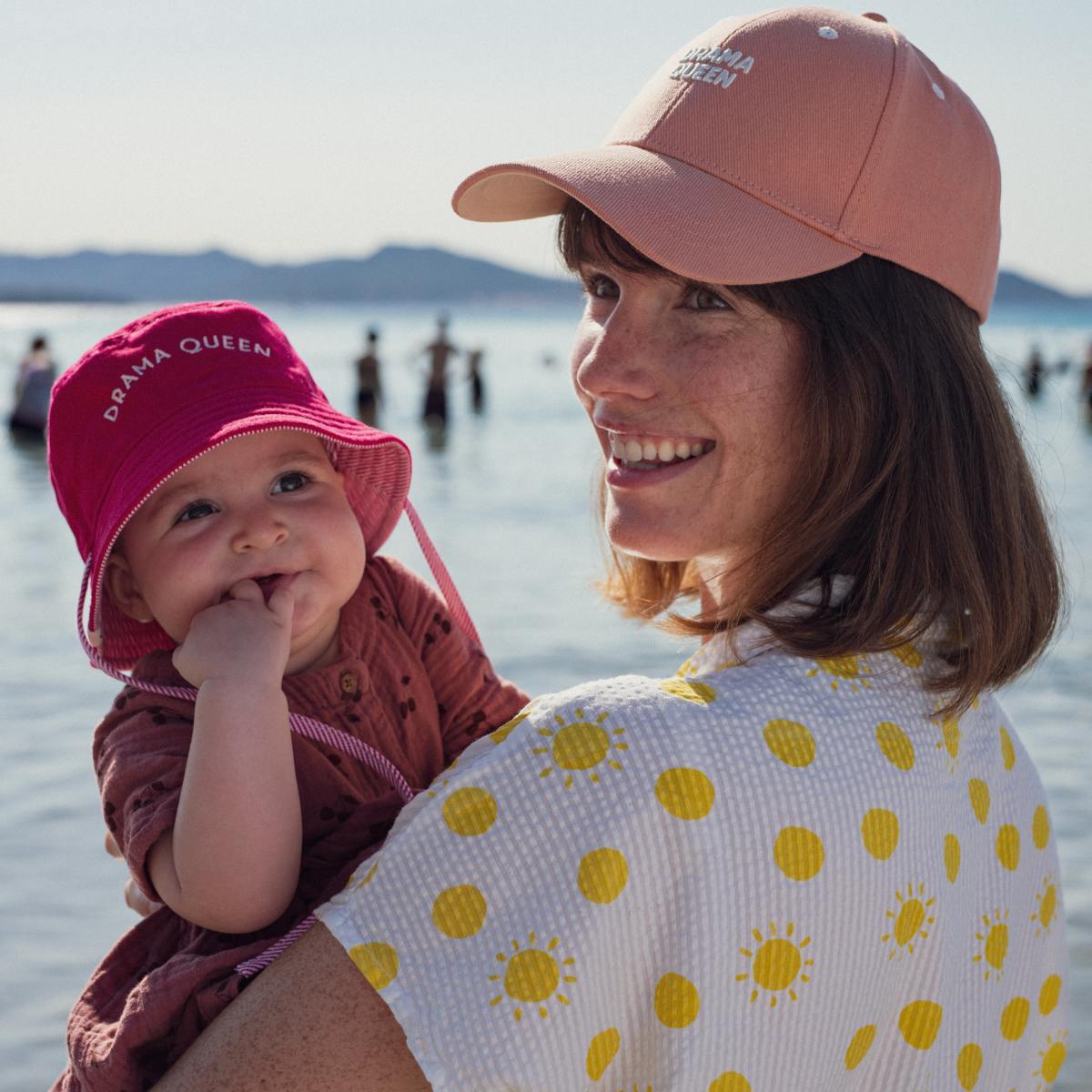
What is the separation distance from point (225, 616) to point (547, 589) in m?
8.69

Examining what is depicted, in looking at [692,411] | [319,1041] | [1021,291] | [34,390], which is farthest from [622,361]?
[1021,291]

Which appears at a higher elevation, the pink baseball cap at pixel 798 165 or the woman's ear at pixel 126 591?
the pink baseball cap at pixel 798 165

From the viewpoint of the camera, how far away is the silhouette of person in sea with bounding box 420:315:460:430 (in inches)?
878

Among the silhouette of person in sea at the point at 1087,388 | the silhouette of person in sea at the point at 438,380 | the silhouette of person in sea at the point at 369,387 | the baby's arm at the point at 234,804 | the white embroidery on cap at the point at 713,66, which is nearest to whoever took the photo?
the baby's arm at the point at 234,804

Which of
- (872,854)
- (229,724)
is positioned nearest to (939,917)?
(872,854)

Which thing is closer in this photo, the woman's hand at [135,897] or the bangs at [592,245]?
the bangs at [592,245]

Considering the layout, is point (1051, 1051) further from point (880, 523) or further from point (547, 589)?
point (547, 589)

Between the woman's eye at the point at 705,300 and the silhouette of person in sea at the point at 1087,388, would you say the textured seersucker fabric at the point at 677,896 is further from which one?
the silhouette of person in sea at the point at 1087,388

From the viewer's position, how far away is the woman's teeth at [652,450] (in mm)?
1626

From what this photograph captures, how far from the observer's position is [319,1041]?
117 centimetres

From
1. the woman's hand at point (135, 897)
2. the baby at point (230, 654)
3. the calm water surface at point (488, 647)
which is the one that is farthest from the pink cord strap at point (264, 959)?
the calm water surface at point (488, 647)

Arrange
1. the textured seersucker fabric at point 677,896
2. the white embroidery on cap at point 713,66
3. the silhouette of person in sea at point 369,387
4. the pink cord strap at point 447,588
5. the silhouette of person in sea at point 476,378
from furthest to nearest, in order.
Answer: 1. the silhouette of person in sea at point 476,378
2. the silhouette of person in sea at point 369,387
3. the pink cord strap at point 447,588
4. the white embroidery on cap at point 713,66
5. the textured seersucker fabric at point 677,896

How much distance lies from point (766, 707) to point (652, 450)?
0.48 m

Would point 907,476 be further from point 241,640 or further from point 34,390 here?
point 34,390
